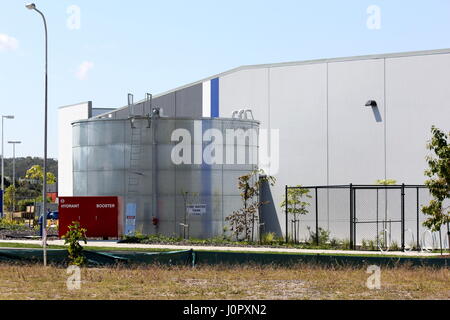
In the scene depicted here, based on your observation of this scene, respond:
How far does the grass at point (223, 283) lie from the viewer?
16828mm

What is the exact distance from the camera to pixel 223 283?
19328mm

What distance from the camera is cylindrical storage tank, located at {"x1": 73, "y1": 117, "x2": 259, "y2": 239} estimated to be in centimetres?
4053

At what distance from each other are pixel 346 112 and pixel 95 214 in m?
14.7

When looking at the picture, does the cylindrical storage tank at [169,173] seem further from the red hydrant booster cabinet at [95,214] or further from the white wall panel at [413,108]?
the white wall panel at [413,108]

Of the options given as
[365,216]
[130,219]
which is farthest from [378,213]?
[130,219]

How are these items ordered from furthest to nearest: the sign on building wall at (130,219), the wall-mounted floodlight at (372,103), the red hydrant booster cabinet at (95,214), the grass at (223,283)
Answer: the wall-mounted floodlight at (372,103), the sign on building wall at (130,219), the red hydrant booster cabinet at (95,214), the grass at (223,283)

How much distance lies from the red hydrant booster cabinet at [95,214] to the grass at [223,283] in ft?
50.1

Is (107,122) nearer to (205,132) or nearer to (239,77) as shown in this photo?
(205,132)

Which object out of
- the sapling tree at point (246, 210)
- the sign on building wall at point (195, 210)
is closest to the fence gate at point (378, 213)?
the sapling tree at point (246, 210)

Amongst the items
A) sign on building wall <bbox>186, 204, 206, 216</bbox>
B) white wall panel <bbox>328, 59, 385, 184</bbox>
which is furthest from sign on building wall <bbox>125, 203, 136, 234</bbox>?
white wall panel <bbox>328, 59, 385, 184</bbox>
